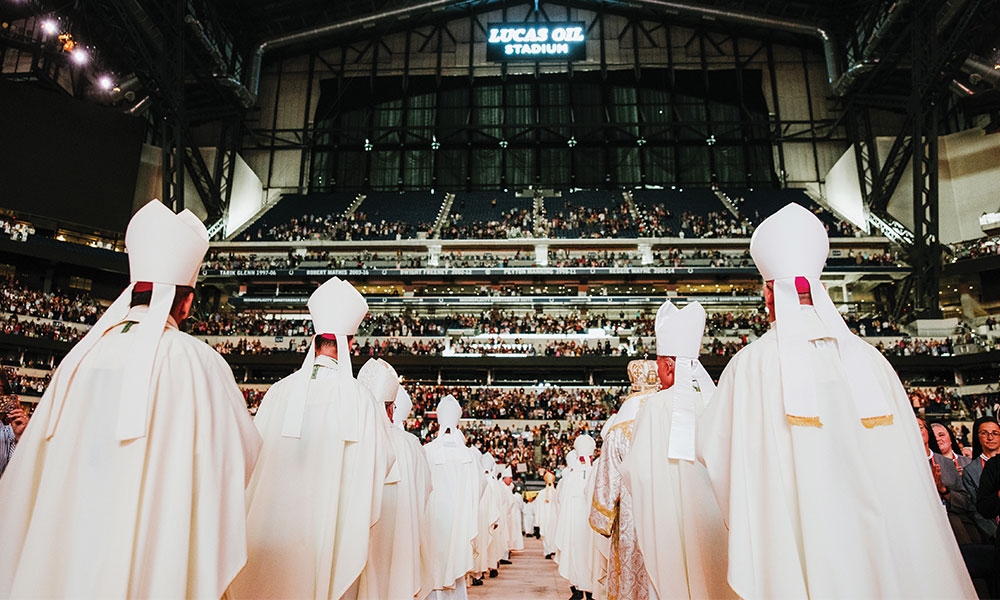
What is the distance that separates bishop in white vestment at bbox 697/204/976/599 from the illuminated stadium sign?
33.9 meters

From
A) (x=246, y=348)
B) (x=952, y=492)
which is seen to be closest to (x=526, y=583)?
(x=952, y=492)

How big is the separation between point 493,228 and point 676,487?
96.0 ft

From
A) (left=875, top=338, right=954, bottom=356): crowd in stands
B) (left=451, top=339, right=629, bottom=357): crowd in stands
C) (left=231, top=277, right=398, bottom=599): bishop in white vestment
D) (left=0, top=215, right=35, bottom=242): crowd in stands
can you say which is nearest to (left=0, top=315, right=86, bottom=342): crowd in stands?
(left=0, top=215, right=35, bottom=242): crowd in stands

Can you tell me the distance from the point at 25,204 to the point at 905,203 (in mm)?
42350

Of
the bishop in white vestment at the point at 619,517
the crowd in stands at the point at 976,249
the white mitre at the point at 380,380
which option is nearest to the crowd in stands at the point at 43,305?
the white mitre at the point at 380,380

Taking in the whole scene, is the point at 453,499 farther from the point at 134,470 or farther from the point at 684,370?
the point at 134,470

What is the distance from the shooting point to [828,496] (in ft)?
8.45

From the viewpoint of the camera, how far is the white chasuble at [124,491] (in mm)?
2330

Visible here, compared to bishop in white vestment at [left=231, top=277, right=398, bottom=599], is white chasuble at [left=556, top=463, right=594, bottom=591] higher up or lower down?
lower down

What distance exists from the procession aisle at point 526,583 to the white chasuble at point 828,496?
5.86m

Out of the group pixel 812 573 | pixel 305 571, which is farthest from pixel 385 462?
pixel 812 573

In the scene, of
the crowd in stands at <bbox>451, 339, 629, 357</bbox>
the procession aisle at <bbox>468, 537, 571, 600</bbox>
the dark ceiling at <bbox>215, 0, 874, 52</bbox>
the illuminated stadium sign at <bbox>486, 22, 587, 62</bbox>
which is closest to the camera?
the procession aisle at <bbox>468, 537, 571, 600</bbox>

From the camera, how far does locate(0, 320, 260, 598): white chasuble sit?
2.33m

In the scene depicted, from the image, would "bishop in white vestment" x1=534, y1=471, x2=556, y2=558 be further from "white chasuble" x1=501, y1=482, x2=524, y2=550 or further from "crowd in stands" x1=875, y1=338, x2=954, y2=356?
"crowd in stands" x1=875, y1=338, x2=954, y2=356
